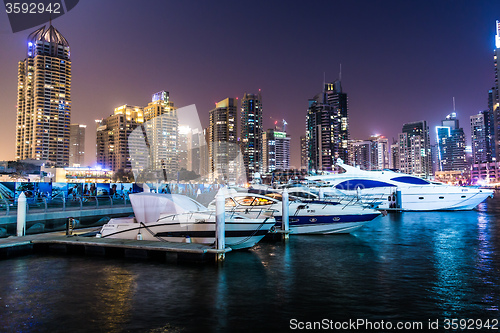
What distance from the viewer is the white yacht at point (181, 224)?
15594mm

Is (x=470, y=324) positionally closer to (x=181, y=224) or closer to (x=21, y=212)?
(x=181, y=224)

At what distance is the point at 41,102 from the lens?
18988 centimetres

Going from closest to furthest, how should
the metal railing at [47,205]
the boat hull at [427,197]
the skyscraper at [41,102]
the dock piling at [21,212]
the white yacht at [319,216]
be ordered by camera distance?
the dock piling at [21,212], the white yacht at [319,216], the metal railing at [47,205], the boat hull at [427,197], the skyscraper at [41,102]

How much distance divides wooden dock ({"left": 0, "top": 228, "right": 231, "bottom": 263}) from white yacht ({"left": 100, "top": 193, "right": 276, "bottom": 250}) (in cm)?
71

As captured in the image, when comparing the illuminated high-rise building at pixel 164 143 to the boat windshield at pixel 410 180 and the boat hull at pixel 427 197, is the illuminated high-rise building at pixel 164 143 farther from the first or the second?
the boat windshield at pixel 410 180

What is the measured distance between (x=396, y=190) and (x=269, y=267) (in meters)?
→ 30.9

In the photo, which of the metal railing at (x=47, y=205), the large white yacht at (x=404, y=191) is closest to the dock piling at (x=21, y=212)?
the metal railing at (x=47, y=205)

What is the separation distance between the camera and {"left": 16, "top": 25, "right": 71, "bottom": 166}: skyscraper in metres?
190

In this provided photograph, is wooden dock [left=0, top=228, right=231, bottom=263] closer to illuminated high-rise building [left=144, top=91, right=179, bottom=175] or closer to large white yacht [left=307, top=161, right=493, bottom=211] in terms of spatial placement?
illuminated high-rise building [left=144, top=91, right=179, bottom=175]

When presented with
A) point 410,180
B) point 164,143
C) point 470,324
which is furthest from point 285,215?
point 410,180

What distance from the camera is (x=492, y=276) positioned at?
40.5 ft

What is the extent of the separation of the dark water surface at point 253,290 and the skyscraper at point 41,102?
199m

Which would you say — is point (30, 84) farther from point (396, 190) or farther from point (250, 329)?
point (250, 329)
